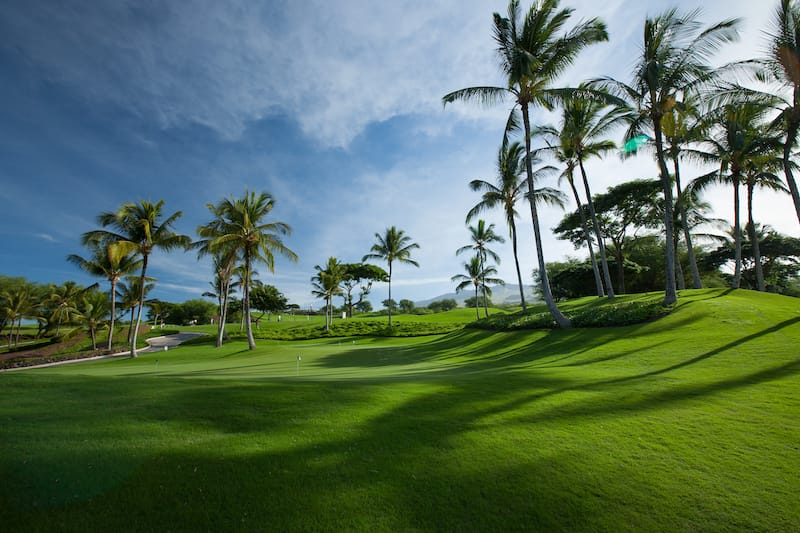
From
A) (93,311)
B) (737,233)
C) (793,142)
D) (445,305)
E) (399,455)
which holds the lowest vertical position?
(399,455)

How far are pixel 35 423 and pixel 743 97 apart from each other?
928 inches

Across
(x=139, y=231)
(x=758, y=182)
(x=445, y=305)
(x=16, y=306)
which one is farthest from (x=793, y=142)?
(x=445, y=305)

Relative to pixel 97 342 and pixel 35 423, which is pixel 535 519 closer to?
pixel 35 423

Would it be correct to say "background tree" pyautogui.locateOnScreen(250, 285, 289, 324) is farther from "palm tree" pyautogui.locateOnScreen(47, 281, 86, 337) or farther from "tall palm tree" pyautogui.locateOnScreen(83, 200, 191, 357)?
"tall palm tree" pyautogui.locateOnScreen(83, 200, 191, 357)

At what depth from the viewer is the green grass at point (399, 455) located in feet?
9.39

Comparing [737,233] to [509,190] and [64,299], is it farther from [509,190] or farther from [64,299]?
[64,299]

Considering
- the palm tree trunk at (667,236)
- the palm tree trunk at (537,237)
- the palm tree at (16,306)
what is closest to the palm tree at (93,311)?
the palm tree at (16,306)

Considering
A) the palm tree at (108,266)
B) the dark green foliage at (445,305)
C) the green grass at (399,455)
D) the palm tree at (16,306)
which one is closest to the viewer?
the green grass at (399,455)

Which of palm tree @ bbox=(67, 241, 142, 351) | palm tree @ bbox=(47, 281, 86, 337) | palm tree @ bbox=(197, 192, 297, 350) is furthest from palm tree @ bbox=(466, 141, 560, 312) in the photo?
palm tree @ bbox=(47, 281, 86, 337)

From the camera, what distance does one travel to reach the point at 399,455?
387cm

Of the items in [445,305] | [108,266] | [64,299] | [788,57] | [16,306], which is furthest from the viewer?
[445,305]

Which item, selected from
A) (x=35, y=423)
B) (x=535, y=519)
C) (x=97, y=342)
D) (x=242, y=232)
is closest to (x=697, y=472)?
(x=535, y=519)

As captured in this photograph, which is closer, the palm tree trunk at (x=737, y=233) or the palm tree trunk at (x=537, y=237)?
the palm tree trunk at (x=537, y=237)

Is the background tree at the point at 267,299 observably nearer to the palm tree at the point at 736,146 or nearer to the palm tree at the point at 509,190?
the palm tree at the point at 509,190
